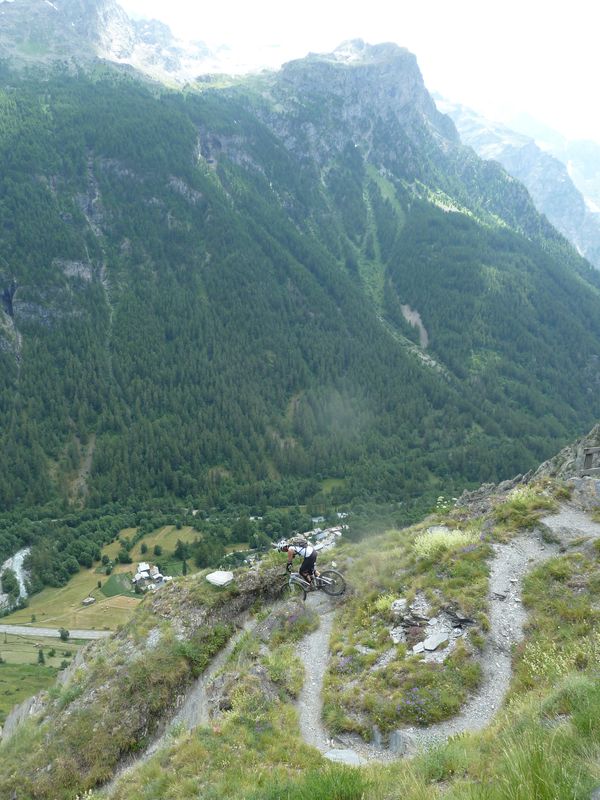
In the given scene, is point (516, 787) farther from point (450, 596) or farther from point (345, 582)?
point (345, 582)

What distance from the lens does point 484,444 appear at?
196125 millimetres

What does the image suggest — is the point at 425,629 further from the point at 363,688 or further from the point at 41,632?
the point at 41,632

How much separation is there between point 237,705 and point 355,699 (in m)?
4.03

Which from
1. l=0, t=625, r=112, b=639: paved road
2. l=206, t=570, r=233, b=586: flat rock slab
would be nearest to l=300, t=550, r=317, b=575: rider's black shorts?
l=206, t=570, r=233, b=586: flat rock slab

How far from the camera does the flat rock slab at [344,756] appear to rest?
1374 cm

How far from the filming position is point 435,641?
18.3 m

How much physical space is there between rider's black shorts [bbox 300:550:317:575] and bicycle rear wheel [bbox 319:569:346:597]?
731 mm

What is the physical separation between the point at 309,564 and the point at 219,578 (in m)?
5.08

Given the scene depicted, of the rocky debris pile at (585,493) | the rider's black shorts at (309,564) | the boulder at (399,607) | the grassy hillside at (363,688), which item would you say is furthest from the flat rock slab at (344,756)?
the rocky debris pile at (585,493)

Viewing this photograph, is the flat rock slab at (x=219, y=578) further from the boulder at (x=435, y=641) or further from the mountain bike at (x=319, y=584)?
the boulder at (x=435, y=641)

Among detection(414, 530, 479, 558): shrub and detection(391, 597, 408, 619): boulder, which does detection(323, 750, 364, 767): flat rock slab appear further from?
detection(414, 530, 479, 558): shrub

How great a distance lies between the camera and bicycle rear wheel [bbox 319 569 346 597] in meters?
23.9

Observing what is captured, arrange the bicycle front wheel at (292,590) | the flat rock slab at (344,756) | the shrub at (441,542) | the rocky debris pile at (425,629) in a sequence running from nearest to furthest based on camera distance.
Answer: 1. the flat rock slab at (344,756)
2. the rocky debris pile at (425,629)
3. the shrub at (441,542)
4. the bicycle front wheel at (292,590)

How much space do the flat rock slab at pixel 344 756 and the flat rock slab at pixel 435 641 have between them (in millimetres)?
4885
